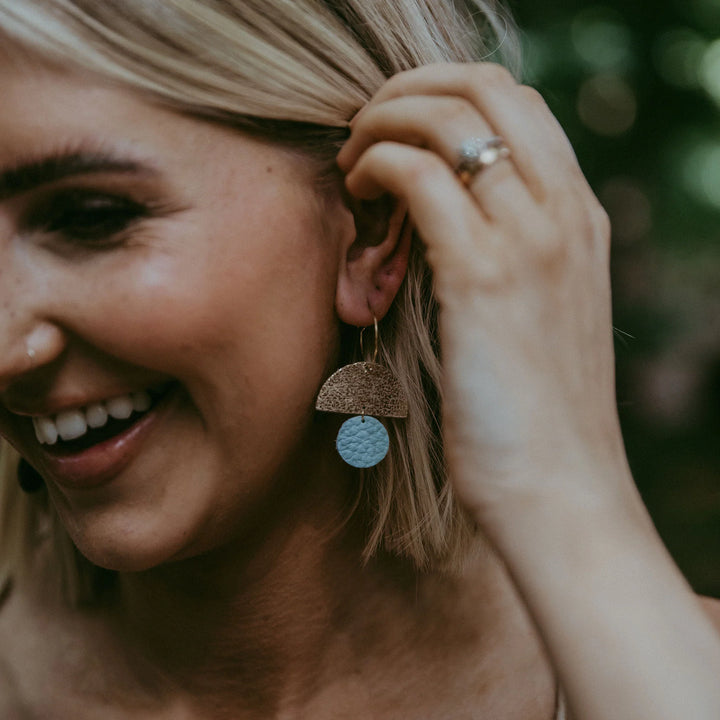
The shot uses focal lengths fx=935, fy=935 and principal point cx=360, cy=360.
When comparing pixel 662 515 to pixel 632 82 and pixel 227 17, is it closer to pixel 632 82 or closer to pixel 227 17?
pixel 632 82

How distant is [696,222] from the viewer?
12.6ft

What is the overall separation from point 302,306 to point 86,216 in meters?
0.35

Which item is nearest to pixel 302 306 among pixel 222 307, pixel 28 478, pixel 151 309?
pixel 222 307

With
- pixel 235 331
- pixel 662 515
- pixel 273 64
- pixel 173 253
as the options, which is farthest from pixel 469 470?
pixel 662 515

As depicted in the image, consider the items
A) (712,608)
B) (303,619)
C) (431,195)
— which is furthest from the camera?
(712,608)

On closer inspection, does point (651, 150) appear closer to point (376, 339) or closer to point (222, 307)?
point (376, 339)

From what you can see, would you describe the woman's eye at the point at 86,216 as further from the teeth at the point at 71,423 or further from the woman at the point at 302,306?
the teeth at the point at 71,423

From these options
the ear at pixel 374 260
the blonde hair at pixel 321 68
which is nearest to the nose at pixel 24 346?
the blonde hair at pixel 321 68

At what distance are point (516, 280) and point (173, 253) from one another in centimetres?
50

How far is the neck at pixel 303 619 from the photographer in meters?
1.75

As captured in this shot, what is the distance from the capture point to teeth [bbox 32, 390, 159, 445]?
1.45 metres

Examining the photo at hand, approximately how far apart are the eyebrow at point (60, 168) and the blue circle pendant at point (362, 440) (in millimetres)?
550

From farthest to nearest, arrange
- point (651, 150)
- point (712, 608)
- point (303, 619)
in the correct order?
point (651, 150) < point (712, 608) < point (303, 619)

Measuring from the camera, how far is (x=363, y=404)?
1571mm
